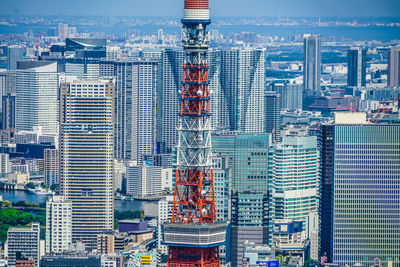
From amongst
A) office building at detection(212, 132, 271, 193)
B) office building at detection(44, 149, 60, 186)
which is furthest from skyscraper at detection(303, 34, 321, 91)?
office building at detection(212, 132, 271, 193)

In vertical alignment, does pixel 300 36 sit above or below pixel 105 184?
above

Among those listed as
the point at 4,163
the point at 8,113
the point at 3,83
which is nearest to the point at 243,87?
the point at 4,163

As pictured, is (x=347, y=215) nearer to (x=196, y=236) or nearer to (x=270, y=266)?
(x=270, y=266)

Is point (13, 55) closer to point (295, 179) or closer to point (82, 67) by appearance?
point (82, 67)

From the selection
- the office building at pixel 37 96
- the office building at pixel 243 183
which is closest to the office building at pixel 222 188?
the office building at pixel 243 183

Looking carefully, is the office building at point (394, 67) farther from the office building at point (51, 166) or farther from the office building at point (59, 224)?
the office building at point (59, 224)

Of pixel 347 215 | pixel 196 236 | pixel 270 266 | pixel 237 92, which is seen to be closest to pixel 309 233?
pixel 347 215
